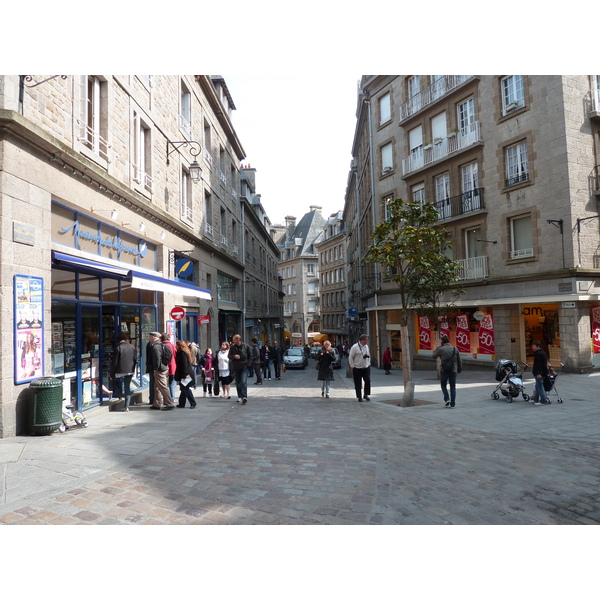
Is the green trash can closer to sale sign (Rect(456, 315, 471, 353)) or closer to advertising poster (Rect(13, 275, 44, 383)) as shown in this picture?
advertising poster (Rect(13, 275, 44, 383))

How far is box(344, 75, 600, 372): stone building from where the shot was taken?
15.7 m

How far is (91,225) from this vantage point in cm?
1005

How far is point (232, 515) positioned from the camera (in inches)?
158

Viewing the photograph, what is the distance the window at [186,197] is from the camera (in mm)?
17083

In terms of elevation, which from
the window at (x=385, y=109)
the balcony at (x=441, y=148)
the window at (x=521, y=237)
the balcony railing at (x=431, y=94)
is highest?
the window at (x=385, y=109)

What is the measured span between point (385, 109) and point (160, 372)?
21.0m

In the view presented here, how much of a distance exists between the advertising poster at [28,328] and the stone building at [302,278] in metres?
54.3

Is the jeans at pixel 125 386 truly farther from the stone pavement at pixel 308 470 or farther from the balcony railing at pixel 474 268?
the balcony railing at pixel 474 268

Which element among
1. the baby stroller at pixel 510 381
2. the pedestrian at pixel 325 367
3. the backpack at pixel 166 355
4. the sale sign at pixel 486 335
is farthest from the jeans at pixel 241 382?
the sale sign at pixel 486 335

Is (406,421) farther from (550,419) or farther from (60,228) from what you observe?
(60,228)

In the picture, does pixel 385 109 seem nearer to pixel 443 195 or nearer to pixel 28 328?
pixel 443 195

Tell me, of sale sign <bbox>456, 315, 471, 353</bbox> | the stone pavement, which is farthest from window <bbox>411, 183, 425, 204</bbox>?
the stone pavement

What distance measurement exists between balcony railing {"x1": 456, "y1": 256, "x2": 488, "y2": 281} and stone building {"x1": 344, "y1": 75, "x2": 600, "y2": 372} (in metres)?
0.05

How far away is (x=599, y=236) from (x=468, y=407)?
10.2 metres
